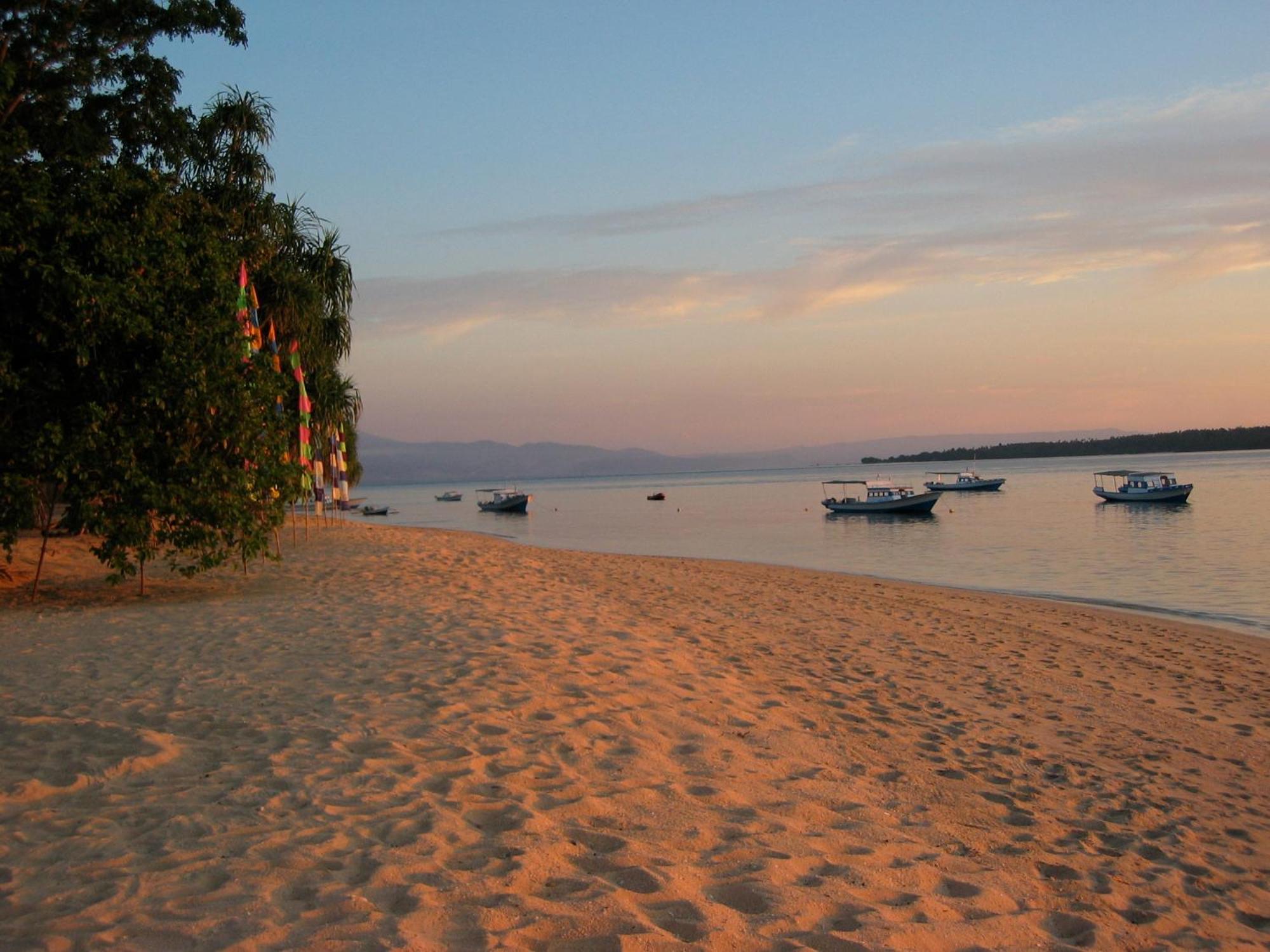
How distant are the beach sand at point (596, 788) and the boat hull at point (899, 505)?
124 ft

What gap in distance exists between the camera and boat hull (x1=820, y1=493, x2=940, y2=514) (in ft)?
159

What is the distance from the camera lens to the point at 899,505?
162 ft

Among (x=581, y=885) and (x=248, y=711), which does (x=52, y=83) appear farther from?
(x=581, y=885)

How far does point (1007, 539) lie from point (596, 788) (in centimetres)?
3180

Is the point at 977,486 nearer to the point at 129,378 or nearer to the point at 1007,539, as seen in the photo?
the point at 1007,539

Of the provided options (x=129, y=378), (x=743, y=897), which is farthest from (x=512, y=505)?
(x=743, y=897)

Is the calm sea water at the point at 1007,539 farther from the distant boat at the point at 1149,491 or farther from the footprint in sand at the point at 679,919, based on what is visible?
the footprint in sand at the point at 679,919

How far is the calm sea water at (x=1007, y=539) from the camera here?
20344 millimetres

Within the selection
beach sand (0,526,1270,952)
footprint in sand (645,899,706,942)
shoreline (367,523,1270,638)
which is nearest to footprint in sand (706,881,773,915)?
beach sand (0,526,1270,952)

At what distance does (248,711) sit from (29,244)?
756 cm

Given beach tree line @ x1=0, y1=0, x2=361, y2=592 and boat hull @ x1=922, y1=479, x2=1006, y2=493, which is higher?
beach tree line @ x1=0, y1=0, x2=361, y2=592

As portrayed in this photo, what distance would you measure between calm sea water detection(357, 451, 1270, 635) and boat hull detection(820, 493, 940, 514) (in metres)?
0.51

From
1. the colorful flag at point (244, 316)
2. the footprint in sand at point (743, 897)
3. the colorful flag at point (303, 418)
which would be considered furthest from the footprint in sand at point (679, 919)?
the colorful flag at point (303, 418)

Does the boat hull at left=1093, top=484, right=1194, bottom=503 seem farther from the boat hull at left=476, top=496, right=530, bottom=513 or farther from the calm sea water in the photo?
the boat hull at left=476, top=496, right=530, bottom=513
